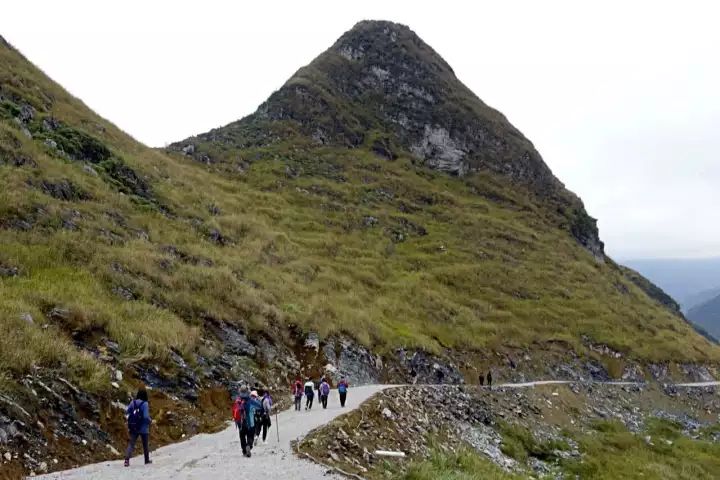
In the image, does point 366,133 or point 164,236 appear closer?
point 164,236

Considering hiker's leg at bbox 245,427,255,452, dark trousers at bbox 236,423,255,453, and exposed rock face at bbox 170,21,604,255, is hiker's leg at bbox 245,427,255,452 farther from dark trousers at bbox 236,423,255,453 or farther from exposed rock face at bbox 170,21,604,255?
exposed rock face at bbox 170,21,604,255

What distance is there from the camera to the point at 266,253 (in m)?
47.8

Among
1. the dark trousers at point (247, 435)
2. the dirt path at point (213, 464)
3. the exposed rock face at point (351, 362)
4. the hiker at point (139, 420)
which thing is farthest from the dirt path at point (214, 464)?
the exposed rock face at point (351, 362)

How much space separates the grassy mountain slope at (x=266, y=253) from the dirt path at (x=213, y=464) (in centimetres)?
351

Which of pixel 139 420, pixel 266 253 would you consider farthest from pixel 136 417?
pixel 266 253

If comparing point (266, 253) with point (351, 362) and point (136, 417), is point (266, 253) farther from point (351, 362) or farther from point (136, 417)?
point (136, 417)

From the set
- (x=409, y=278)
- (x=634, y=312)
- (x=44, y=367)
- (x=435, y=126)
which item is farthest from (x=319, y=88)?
(x=44, y=367)

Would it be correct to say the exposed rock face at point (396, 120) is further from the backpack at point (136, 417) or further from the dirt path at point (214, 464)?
the backpack at point (136, 417)

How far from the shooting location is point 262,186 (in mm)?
75438

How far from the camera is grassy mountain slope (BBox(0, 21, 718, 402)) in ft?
74.3

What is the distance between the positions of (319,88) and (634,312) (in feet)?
233

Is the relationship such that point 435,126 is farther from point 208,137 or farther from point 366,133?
point 208,137

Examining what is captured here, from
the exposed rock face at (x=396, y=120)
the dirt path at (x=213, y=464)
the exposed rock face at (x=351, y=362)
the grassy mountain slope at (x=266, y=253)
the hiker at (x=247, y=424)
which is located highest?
the exposed rock face at (x=396, y=120)

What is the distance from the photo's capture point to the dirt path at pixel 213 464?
41.6 feet
